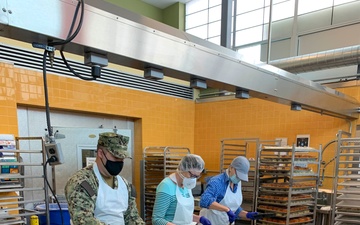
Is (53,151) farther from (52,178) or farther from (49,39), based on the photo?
(52,178)

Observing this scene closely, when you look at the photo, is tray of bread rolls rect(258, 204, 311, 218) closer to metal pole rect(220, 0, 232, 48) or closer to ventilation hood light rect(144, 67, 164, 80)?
metal pole rect(220, 0, 232, 48)

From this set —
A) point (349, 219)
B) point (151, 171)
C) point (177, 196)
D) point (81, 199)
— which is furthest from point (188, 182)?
point (151, 171)

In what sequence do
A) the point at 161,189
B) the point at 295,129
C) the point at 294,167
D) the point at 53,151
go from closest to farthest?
the point at 53,151
the point at 161,189
the point at 294,167
the point at 295,129

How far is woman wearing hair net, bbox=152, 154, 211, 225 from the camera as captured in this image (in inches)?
79.4

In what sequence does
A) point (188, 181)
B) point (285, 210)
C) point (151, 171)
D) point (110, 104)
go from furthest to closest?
point (151, 171), point (110, 104), point (285, 210), point (188, 181)

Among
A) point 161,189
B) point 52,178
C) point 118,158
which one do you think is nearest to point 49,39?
point 118,158

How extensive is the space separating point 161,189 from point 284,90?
4.60 ft

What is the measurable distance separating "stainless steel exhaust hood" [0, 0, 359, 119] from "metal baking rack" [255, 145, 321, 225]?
156 cm

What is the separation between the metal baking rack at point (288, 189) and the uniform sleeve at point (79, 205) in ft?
9.31

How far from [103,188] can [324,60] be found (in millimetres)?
3756

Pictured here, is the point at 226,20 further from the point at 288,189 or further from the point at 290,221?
the point at 290,221

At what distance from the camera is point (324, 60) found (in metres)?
4.09

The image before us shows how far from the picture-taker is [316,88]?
2969 millimetres

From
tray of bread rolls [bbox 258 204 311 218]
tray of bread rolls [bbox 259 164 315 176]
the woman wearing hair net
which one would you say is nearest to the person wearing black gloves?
the woman wearing hair net
